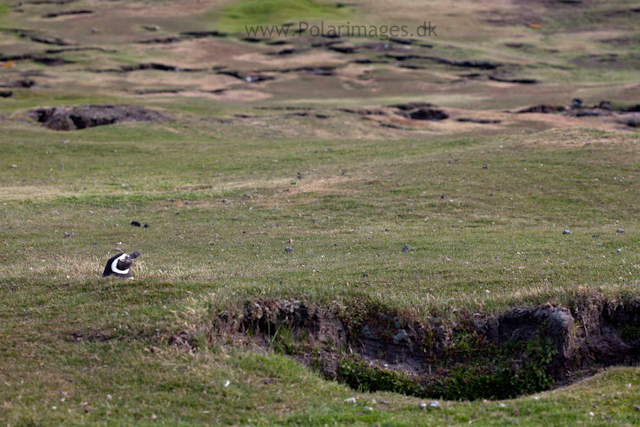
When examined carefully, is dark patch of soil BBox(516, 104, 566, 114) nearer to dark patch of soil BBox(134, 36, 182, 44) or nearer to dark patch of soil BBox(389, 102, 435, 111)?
dark patch of soil BBox(389, 102, 435, 111)

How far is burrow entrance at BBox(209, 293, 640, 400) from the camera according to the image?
24.3 feet

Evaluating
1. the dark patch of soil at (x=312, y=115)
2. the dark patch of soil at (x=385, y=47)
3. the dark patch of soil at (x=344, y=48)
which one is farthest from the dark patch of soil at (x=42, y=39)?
the dark patch of soil at (x=312, y=115)

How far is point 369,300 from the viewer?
27.0 ft

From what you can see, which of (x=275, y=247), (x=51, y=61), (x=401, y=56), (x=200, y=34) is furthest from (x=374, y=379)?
(x=200, y=34)

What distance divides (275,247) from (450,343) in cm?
550

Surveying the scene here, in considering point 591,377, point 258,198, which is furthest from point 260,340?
point 258,198

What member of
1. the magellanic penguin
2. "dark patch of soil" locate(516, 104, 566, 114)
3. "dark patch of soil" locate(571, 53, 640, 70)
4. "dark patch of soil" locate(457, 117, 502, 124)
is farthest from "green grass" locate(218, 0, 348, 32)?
the magellanic penguin

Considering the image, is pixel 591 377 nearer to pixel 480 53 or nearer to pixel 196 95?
pixel 196 95

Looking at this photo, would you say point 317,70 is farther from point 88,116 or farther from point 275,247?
point 275,247

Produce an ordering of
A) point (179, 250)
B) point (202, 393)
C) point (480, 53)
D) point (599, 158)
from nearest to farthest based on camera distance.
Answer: point (202, 393) < point (179, 250) < point (599, 158) < point (480, 53)

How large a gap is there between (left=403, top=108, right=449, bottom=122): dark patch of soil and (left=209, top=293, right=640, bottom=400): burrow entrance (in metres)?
33.6

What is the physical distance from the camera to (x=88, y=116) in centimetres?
3247

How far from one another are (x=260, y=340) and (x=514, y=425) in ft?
11.4

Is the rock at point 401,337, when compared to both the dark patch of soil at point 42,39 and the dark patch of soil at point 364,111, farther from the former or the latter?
the dark patch of soil at point 42,39
